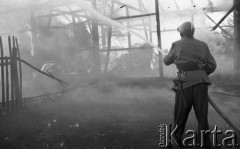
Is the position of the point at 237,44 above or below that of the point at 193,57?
above

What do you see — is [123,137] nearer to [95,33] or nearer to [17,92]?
[17,92]

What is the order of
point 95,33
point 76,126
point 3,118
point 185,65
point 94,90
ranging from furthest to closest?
point 95,33 → point 94,90 → point 3,118 → point 76,126 → point 185,65

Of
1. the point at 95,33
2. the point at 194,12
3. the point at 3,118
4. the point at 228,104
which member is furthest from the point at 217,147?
the point at 194,12

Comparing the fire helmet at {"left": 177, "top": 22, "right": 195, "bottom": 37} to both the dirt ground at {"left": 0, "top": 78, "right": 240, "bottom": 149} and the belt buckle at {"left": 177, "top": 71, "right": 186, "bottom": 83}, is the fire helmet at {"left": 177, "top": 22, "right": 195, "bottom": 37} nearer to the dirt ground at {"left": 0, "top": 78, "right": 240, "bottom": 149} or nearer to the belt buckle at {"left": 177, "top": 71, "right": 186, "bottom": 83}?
the belt buckle at {"left": 177, "top": 71, "right": 186, "bottom": 83}

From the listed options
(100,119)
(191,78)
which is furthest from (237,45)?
(191,78)

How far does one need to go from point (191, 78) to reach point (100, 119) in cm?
305

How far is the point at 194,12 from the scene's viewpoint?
14523 mm

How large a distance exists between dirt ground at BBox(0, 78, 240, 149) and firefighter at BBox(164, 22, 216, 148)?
0.87 meters

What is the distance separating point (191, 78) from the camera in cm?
373

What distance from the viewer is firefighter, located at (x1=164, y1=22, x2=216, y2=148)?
3650mm

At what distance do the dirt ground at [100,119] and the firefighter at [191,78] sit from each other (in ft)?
2.84

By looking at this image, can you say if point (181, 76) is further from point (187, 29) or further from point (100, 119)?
point (100, 119)

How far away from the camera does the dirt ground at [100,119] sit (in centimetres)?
454

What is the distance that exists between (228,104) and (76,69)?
8.44 m
